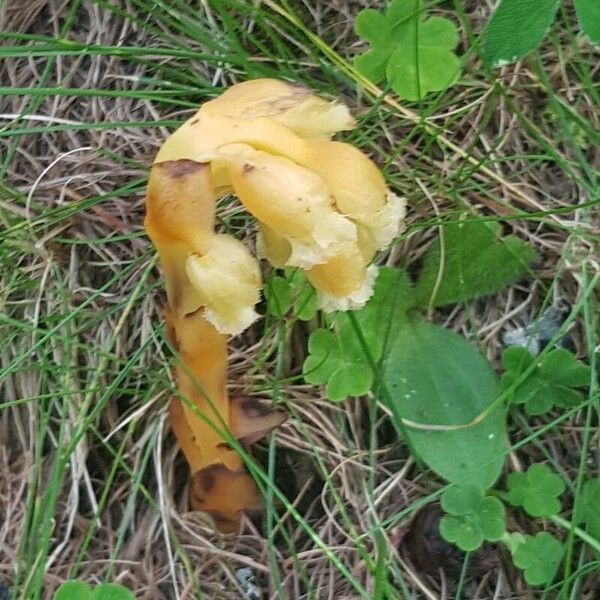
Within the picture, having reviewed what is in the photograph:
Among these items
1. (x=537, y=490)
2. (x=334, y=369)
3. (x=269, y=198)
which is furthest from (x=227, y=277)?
(x=537, y=490)

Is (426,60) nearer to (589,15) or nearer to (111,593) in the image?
(589,15)

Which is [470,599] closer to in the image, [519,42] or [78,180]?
[519,42]

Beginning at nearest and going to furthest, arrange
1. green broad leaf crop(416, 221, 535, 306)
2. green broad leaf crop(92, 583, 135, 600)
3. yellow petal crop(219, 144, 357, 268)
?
yellow petal crop(219, 144, 357, 268), green broad leaf crop(92, 583, 135, 600), green broad leaf crop(416, 221, 535, 306)

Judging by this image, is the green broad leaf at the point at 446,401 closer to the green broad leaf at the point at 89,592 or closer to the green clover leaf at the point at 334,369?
the green clover leaf at the point at 334,369

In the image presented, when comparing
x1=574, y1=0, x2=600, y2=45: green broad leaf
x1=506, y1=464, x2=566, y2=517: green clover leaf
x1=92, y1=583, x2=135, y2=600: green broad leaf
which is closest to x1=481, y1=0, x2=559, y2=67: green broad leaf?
x1=574, y1=0, x2=600, y2=45: green broad leaf

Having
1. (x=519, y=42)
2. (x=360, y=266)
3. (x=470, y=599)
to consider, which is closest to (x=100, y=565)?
(x=470, y=599)

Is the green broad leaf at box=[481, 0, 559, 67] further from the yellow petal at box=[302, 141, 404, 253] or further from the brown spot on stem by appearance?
the brown spot on stem

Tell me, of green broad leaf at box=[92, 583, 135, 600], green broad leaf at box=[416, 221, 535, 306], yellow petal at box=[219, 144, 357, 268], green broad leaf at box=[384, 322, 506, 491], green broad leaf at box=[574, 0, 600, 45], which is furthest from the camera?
green broad leaf at box=[416, 221, 535, 306]
